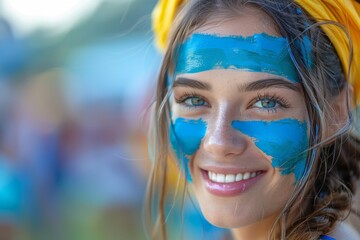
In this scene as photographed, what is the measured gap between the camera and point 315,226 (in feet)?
5.04

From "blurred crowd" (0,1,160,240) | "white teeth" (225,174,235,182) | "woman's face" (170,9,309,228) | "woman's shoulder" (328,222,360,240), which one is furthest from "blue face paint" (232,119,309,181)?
"blurred crowd" (0,1,160,240)

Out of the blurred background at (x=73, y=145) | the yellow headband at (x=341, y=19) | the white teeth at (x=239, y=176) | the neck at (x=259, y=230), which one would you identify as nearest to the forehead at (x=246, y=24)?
the yellow headband at (x=341, y=19)

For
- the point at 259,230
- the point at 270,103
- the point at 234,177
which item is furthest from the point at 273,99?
the point at 259,230

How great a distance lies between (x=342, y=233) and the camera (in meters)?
1.57

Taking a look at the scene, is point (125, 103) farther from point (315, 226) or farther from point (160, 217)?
point (315, 226)

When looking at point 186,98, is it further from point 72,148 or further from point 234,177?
point 72,148

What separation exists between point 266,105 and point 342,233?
429mm

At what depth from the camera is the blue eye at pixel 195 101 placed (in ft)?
5.25

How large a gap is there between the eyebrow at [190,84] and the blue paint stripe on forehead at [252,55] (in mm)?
47

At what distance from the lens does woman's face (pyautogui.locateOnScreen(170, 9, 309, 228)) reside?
1497 mm

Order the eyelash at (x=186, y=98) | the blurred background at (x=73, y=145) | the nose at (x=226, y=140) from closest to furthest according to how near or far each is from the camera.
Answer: the nose at (x=226, y=140), the eyelash at (x=186, y=98), the blurred background at (x=73, y=145)

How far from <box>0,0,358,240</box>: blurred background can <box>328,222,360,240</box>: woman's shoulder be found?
230 centimetres

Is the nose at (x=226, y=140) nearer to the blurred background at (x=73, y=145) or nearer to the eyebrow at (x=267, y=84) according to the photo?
the eyebrow at (x=267, y=84)

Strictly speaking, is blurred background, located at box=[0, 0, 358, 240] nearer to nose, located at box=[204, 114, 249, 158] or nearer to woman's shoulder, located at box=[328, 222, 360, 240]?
woman's shoulder, located at box=[328, 222, 360, 240]
